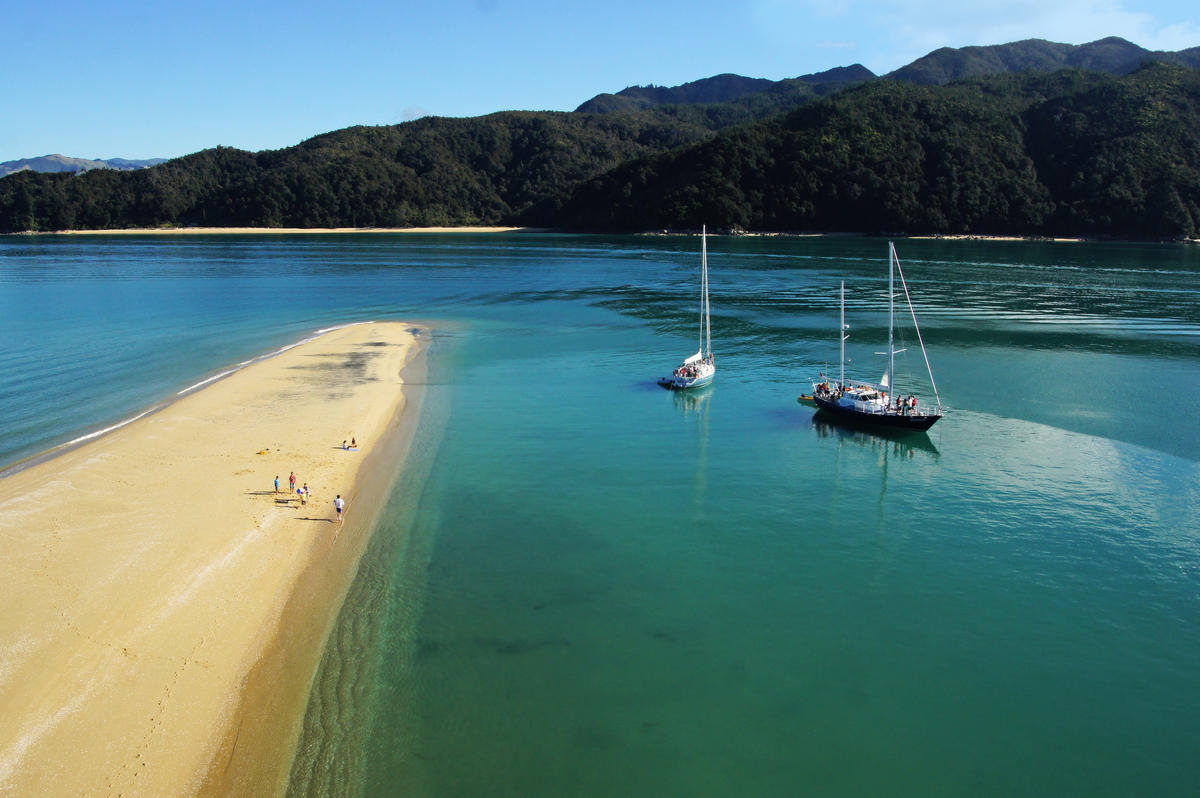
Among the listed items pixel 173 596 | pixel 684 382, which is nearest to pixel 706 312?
pixel 684 382

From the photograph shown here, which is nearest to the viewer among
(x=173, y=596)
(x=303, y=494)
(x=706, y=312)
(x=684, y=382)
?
(x=173, y=596)

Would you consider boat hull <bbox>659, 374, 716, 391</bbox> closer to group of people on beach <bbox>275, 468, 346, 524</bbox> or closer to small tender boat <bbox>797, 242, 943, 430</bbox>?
A: small tender boat <bbox>797, 242, 943, 430</bbox>

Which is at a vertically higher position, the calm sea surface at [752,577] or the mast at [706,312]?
the mast at [706,312]

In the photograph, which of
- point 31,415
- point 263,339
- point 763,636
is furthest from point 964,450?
point 263,339

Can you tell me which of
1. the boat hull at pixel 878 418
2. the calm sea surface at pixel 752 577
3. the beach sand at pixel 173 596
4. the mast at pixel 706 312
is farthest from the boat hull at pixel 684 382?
the beach sand at pixel 173 596

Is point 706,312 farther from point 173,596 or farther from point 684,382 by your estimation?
point 173,596

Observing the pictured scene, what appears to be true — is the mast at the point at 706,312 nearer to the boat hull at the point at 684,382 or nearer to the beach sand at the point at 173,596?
the boat hull at the point at 684,382

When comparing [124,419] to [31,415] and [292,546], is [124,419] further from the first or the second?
[292,546]

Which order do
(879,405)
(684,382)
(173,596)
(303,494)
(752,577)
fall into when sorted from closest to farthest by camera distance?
(173,596), (752,577), (303,494), (879,405), (684,382)
